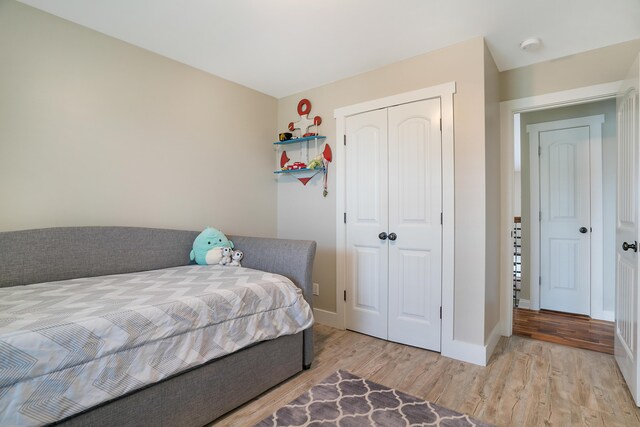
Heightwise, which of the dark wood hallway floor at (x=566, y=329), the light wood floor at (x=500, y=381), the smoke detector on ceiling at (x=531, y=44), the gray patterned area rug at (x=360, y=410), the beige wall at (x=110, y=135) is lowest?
the dark wood hallway floor at (x=566, y=329)

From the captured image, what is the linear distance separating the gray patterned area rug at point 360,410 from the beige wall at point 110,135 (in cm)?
166

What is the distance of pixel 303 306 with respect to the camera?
1.96 m

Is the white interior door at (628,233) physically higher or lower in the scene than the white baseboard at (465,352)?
higher

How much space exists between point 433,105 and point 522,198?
6.74ft

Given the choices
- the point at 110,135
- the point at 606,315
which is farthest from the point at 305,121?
the point at 606,315

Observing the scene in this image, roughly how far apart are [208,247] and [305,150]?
4.63 ft

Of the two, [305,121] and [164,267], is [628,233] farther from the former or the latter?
[164,267]

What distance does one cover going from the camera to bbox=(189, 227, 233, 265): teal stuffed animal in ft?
7.69

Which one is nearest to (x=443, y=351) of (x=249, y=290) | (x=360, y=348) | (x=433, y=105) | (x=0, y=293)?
(x=360, y=348)

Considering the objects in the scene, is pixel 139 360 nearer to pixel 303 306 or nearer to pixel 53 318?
pixel 53 318

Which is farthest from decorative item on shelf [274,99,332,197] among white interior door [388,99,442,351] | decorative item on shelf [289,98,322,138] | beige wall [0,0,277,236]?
white interior door [388,99,442,351]

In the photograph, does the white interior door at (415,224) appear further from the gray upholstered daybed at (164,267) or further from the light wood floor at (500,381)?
the gray upholstered daybed at (164,267)

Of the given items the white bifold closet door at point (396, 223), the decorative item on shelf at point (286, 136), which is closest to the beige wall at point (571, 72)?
the white bifold closet door at point (396, 223)

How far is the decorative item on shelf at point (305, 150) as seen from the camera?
3.01 m
